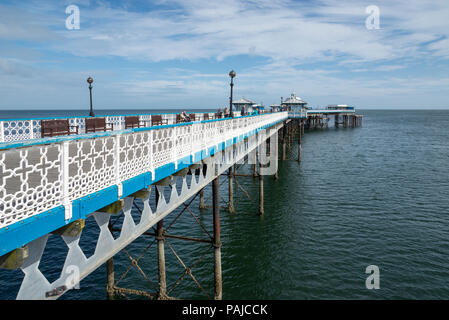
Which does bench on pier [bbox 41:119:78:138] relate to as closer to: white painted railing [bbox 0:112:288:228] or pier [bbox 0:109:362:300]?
pier [bbox 0:109:362:300]

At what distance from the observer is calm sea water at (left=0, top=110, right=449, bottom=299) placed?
12984 millimetres

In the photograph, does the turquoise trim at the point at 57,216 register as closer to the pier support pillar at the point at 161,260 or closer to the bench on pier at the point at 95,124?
the pier support pillar at the point at 161,260

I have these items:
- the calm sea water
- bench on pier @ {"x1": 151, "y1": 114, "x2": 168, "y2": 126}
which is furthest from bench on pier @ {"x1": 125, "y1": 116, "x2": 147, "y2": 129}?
the calm sea water

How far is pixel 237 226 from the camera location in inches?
749

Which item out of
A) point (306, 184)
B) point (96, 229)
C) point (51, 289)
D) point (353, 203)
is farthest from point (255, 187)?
point (51, 289)

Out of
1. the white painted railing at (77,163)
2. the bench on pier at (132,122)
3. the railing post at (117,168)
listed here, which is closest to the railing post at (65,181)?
the white painted railing at (77,163)

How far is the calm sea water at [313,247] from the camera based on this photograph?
1298cm

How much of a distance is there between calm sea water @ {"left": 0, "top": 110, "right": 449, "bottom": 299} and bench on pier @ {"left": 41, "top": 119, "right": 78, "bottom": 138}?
20.6ft

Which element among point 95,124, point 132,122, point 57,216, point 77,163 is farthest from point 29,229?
point 132,122

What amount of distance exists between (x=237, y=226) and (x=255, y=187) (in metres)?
8.86

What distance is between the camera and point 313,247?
647 inches

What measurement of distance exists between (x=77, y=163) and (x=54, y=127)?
375 inches

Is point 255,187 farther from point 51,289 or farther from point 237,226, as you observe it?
point 51,289

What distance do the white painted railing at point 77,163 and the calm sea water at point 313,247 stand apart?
6.32m
